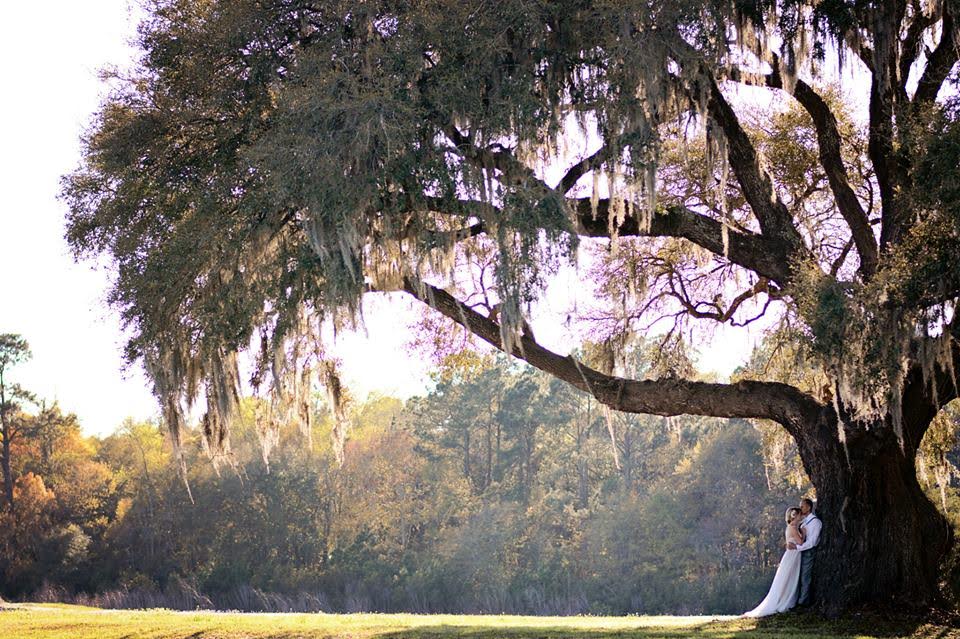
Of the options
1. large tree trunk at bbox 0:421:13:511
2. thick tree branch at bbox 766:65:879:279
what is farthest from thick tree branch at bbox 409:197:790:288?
large tree trunk at bbox 0:421:13:511


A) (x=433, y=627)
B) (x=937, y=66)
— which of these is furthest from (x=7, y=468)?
(x=937, y=66)

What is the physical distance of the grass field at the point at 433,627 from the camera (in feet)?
42.3

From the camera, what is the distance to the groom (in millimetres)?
14016

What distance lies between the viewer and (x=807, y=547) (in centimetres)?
1402

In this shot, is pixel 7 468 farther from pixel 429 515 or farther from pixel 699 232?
pixel 699 232

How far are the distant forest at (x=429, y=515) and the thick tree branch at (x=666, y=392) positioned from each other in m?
28.6

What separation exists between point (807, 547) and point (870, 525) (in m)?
0.85

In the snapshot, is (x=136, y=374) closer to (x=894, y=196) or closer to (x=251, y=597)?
(x=894, y=196)

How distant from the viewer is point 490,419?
53.2 m

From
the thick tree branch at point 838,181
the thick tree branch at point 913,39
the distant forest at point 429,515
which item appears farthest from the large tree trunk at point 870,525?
the distant forest at point 429,515

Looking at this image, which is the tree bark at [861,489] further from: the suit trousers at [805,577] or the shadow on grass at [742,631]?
the shadow on grass at [742,631]

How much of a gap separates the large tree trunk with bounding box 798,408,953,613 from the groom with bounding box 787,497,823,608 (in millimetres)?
104

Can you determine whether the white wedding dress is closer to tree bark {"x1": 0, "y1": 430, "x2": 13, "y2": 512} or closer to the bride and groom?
the bride and groom

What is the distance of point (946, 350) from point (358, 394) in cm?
5070
